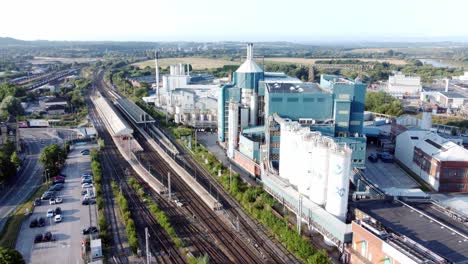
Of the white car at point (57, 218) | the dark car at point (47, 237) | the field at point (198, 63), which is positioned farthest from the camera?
the field at point (198, 63)

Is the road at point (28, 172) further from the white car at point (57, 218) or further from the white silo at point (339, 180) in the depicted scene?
the white silo at point (339, 180)

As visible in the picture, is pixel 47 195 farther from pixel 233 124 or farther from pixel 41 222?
pixel 233 124

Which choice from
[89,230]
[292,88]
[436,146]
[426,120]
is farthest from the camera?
[426,120]

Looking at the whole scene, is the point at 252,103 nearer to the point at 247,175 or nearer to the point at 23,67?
the point at 247,175

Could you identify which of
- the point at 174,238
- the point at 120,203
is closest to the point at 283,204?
the point at 174,238

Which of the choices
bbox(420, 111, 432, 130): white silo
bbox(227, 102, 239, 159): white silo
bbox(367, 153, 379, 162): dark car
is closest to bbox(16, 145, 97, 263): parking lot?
bbox(227, 102, 239, 159): white silo

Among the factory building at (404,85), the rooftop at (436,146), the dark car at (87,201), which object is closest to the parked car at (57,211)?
the dark car at (87,201)

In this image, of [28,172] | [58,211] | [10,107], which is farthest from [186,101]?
[58,211]

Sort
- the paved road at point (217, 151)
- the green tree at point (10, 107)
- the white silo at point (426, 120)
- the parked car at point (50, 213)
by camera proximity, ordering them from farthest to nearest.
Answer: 1. the green tree at point (10, 107)
2. the white silo at point (426, 120)
3. the paved road at point (217, 151)
4. the parked car at point (50, 213)
